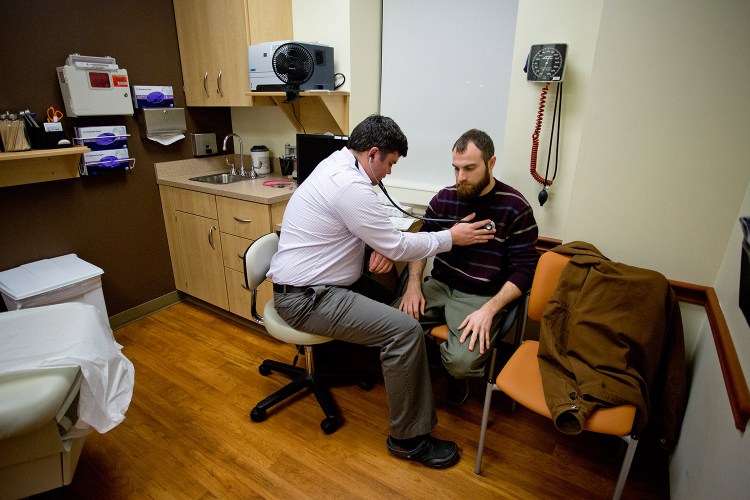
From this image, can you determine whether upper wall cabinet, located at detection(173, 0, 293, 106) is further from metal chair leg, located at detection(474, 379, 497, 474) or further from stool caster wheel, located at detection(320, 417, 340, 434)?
metal chair leg, located at detection(474, 379, 497, 474)

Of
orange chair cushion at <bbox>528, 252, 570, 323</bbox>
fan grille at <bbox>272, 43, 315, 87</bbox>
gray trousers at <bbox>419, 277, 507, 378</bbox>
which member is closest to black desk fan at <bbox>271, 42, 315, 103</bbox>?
fan grille at <bbox>272, 43, 315, 87</bbox>

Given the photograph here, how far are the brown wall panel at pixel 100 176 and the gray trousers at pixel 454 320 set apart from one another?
1901mm

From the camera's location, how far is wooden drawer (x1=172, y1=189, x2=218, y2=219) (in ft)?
8.03

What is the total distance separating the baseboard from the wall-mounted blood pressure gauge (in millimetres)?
2586

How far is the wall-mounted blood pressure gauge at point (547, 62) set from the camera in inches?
65.9

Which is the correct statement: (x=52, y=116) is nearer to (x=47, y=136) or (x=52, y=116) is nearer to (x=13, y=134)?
(x=47, y=136)

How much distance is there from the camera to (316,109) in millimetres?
2623

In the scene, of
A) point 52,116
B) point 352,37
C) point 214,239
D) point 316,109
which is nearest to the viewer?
point 52,116

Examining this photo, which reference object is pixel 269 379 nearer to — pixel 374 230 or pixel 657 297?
pixel 374 230

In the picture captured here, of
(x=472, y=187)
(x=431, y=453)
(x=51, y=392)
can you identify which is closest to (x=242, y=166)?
(x=472, y=187)

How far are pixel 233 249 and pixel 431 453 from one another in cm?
154

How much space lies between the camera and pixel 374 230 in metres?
1.57

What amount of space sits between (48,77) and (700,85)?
9.37 ft

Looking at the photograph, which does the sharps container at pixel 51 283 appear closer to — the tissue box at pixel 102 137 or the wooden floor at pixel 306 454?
the wooden floor at pixel 306 454
